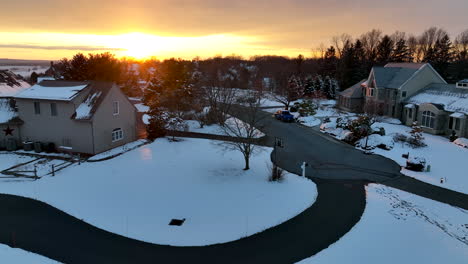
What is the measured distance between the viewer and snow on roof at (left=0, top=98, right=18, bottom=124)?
2698 cm

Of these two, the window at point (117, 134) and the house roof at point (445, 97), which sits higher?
the house roof at point (445, 97)

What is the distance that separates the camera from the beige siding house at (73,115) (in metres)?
25.4

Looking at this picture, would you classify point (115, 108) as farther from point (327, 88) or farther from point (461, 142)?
point (327, 88)

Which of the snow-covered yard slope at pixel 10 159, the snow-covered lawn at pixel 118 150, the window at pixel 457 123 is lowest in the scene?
the snow-covered yard slope at pixel 10 159

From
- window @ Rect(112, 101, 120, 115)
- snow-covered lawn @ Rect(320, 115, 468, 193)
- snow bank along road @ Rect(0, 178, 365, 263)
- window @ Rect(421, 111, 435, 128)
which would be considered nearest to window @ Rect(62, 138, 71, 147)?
window @ Rect(112, 101, 120, 115)

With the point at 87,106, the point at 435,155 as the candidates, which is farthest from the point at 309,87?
the point at 87,106

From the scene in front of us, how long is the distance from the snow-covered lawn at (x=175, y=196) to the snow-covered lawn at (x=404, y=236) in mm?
3349

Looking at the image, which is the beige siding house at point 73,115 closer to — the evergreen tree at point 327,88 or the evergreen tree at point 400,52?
the evergreen tree at point 327,88

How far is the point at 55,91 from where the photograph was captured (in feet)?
87.5

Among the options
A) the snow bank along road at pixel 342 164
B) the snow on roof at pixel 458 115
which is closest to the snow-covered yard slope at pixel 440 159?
the snow bank along road at pixel 342 164

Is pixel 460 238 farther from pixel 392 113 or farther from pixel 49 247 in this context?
pixel 392 113

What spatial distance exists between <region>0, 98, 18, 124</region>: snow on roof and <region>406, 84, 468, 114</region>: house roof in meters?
43.2

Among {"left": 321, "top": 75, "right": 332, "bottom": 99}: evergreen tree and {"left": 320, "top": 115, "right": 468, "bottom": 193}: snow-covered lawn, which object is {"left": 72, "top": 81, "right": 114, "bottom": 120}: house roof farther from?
{"left": 321, "top": 75, "right": 332, "bottom": 99}: evergreen tree

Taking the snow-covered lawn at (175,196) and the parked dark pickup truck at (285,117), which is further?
the parked dark pickup truck at (285,117)
